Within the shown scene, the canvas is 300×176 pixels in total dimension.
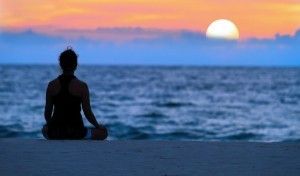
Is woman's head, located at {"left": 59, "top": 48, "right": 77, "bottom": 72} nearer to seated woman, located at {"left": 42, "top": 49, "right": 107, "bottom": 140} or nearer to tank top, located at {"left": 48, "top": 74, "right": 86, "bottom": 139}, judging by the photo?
seated woman, located at {"left": 42, "top": 49, "right": 107, "bottom": 140}

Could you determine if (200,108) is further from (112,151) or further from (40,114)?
(112,151)

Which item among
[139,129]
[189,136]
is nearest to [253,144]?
[189,136]

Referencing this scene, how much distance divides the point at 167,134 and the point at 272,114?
32.4 ft

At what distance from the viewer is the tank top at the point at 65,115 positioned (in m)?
7.39

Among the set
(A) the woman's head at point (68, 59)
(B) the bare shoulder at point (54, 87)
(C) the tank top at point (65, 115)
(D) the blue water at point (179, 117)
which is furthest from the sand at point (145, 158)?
(D) the blue water at point (179, 117)

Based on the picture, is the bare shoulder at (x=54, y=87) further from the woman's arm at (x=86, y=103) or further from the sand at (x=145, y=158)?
the sand at (x=145, y=158)

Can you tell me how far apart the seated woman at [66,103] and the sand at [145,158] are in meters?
0.27

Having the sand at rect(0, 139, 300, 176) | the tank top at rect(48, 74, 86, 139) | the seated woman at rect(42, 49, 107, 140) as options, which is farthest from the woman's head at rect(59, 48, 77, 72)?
the sand at rect(0, 139, 300, 176)

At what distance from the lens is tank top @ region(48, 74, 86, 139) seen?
739cm

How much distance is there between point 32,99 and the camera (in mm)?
38250

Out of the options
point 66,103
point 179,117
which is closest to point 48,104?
point 66,103

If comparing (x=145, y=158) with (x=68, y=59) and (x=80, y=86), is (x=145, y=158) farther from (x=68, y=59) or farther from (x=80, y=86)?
(x=68, y=59)

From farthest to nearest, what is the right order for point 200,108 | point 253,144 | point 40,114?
point 200,108
point 40,114
point 253,144

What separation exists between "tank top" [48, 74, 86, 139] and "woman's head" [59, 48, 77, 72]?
13cm
